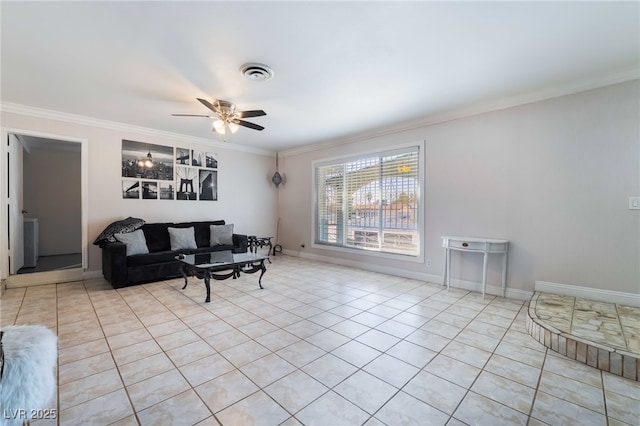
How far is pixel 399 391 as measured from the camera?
1757 millimetres

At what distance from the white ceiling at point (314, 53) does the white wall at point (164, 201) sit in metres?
0.58

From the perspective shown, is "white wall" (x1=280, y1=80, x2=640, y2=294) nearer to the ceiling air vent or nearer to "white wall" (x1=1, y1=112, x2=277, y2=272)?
the ceiling air vent

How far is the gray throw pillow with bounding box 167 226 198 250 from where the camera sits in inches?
186

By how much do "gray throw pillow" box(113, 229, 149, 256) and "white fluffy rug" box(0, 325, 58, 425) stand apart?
9.79 ft

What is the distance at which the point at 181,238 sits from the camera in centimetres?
478

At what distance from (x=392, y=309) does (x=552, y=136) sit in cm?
285

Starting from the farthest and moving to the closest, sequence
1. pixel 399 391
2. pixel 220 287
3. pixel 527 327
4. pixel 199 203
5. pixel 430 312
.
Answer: pixel 199 203
pixel 220 287
pixel 430 312
pixel 527 327
pixel 399 391

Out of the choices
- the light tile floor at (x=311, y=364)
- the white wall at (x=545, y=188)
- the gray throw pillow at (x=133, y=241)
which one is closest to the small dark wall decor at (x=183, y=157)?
the gray throw pillow at (x=133, y=241)

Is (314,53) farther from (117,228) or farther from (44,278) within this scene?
(44,278)

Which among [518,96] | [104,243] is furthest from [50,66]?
[518,96]

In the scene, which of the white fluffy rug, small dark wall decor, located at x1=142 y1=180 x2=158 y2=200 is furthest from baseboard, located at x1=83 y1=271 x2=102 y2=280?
the white fluffy rug

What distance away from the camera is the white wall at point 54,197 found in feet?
20.1

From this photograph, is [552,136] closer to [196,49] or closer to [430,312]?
[430,312]

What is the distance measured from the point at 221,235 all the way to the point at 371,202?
9.93ft
